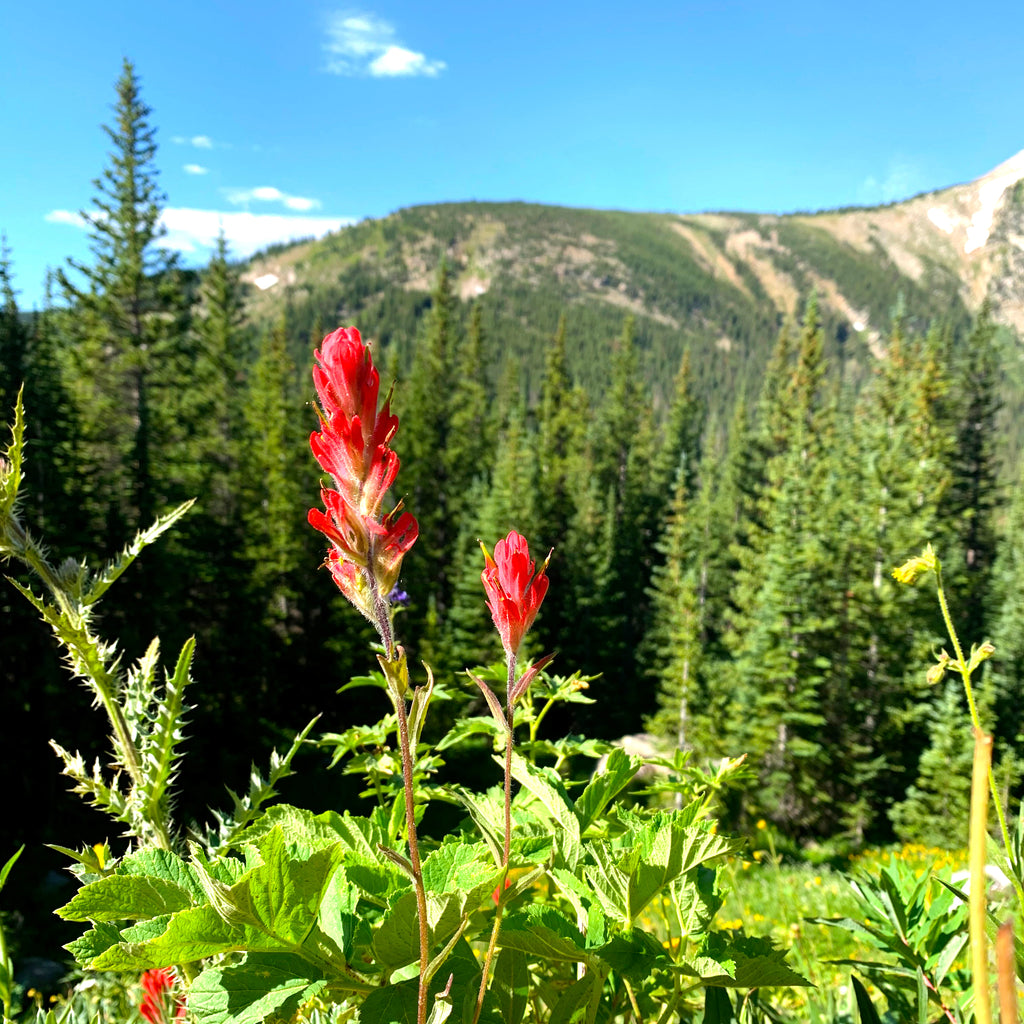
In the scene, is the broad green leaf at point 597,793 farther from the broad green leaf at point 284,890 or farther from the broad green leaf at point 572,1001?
the broad green leaf at point 284,890

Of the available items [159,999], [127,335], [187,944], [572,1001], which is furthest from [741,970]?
[127,335]

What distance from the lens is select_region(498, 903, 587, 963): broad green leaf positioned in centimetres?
112

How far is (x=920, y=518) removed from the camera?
2778cm

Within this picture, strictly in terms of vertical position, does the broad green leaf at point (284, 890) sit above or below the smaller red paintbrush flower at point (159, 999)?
above

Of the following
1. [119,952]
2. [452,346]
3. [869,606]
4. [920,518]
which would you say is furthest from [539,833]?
[452,346]

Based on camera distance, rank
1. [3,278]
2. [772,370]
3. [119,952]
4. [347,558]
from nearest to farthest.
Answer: [347,558], [119,952], [3,278], [772,370]

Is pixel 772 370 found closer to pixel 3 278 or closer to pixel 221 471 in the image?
pixel 221 471

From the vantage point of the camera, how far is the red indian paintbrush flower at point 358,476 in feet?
2.84

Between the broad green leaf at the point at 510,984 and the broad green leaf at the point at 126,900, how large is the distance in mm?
555

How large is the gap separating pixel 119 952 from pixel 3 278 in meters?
26.6

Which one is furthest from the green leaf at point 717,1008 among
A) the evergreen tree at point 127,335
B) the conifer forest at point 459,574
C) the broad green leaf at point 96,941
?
the evergreen tree at point 127,335

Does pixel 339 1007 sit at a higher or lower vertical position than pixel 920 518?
higher

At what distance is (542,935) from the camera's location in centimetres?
112

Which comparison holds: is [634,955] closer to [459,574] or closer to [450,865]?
[450,865]
